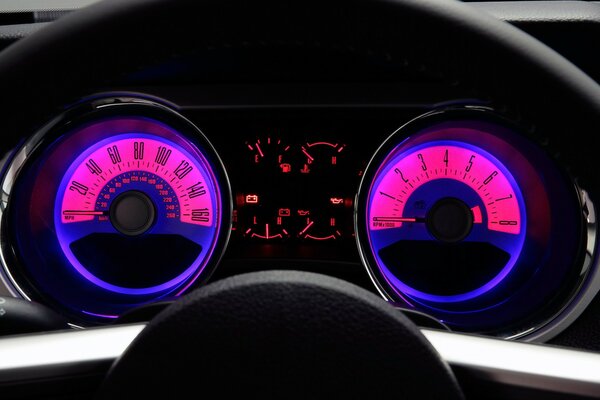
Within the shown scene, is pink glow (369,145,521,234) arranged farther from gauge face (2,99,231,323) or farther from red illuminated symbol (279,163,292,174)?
gauge face (2,99,231,323)

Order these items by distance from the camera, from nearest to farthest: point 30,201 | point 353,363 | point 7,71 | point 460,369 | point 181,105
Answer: point 7,71 < point 353,363 < point 460,369 < point 181,105 < point 30,201

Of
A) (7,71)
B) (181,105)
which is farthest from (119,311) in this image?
(7,71)

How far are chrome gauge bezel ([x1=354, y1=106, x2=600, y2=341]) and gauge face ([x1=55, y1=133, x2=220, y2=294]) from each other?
0.43 meters

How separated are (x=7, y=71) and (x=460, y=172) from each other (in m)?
1.59

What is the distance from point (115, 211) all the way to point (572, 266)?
1220 mm

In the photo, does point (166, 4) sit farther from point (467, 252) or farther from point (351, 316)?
point (467, 252)

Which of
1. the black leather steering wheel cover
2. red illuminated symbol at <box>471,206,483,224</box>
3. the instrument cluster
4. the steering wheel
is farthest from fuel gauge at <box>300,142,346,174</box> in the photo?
the steering wheel

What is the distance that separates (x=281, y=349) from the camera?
0.78 metres

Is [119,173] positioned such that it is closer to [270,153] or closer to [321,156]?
[270,153]

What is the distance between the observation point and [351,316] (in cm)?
81

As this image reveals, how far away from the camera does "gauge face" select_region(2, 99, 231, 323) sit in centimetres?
194

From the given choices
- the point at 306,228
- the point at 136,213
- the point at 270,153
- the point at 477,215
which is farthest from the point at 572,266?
the point at 136,213

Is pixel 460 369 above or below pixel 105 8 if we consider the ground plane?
below

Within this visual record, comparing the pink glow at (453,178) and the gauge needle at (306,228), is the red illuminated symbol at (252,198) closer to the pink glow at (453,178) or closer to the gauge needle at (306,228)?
the gauge needle at (306,228)
